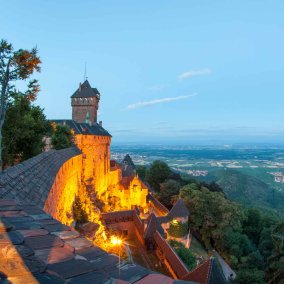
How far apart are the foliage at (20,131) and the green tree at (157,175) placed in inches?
1378

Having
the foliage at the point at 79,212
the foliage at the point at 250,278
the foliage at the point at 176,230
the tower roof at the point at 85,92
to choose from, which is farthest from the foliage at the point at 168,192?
the foliage at the point at 79,212

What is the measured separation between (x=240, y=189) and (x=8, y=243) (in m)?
97.2

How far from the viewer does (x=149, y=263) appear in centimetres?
2103

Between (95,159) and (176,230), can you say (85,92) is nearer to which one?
(95,159)

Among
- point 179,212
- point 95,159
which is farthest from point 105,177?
point 179,212

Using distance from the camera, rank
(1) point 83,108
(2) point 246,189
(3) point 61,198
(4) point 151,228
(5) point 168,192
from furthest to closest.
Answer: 1. (2) point 246,189
2. (1) point 83,108
3. (5) point 168,192
4. (4) point 151,228
5. (3) point 61,198

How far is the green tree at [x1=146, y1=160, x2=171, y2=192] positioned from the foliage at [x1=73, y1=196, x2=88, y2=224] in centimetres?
3611

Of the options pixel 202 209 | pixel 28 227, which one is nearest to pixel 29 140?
Answer: pixel 28 227

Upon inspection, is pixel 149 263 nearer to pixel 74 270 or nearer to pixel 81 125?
pixel 81 125

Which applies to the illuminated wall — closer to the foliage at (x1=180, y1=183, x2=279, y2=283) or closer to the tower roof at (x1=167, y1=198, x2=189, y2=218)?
the tower roof at (x1=167, y1=198, x2=189, y2=218)

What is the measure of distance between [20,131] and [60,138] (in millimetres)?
7045

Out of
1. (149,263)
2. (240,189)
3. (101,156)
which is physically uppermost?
(101,156)

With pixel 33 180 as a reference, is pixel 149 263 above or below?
below

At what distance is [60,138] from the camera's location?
2372cm
